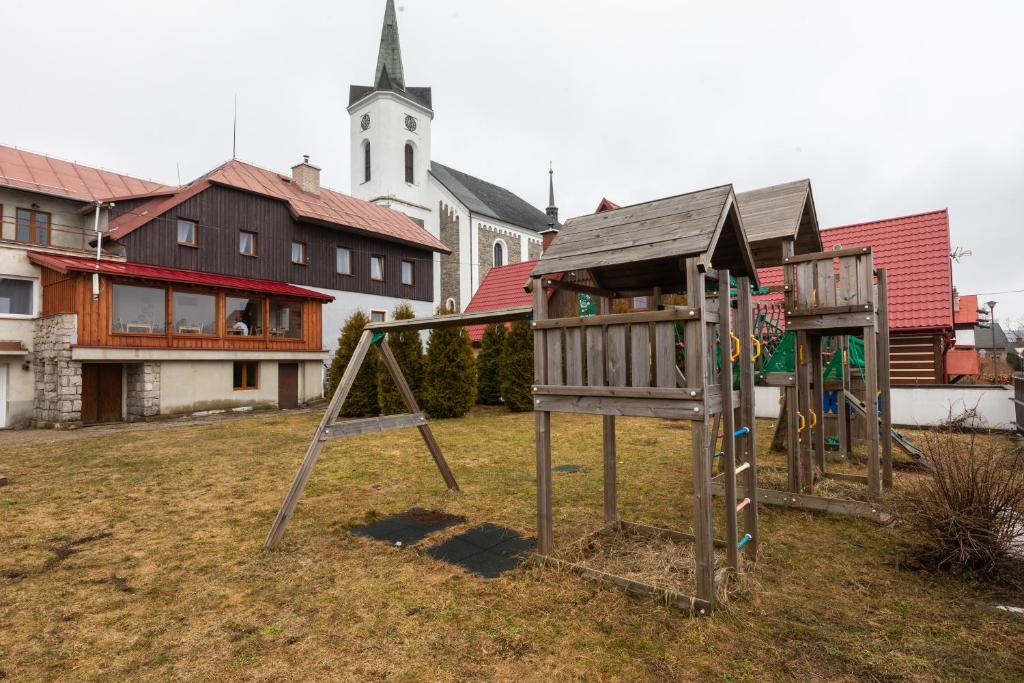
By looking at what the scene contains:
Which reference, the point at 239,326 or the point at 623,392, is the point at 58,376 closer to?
the point at 239,326

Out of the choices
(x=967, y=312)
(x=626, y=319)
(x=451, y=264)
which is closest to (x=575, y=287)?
(x=626, y=319)

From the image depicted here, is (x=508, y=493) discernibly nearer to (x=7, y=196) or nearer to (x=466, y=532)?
(x=466, y=532)

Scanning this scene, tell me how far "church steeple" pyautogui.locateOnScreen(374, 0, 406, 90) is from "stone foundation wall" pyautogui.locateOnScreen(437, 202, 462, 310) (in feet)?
37.8

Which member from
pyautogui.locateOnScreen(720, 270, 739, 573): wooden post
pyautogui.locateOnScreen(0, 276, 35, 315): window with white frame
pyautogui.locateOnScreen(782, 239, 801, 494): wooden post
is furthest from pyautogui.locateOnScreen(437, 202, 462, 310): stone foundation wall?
pyautogui.locateOnScreen(720, 270, 739, 573): wooden post

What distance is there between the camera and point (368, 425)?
18.6 ft

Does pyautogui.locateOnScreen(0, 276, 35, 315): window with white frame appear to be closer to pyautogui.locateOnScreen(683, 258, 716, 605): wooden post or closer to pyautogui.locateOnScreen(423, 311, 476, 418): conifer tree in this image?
pyautogui.locateOnScreen(423, 311, 476, 418): conifer tree

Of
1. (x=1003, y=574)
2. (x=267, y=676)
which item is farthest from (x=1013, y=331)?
(x=267, y=676)

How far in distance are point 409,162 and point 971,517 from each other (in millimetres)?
38617

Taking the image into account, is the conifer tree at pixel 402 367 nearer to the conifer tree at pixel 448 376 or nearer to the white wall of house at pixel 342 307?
the conifer tree at pixel 448 376

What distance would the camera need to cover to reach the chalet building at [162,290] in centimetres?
1497

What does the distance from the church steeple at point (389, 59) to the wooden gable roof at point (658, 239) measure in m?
38.9

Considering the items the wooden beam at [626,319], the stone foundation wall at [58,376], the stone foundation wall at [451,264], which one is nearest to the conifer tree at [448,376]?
the stone foundation wall at [58,376]

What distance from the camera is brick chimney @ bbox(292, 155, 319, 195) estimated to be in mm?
24234

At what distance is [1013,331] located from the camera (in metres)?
64.8
